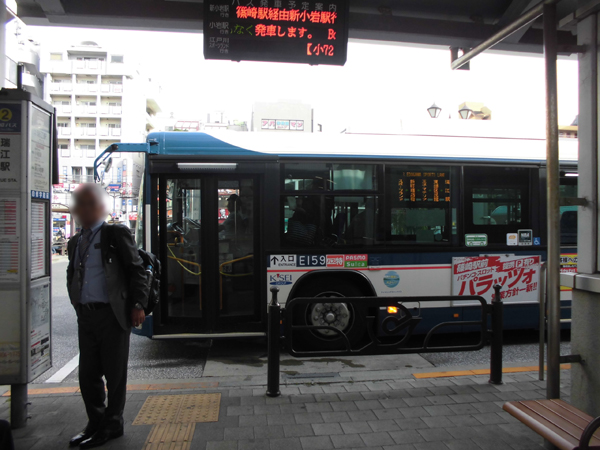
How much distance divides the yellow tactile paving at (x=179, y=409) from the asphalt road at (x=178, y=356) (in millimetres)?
988

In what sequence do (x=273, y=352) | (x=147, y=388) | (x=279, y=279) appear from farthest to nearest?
(x=279, y=279), (x=147, y=388), (x=273, y=352)

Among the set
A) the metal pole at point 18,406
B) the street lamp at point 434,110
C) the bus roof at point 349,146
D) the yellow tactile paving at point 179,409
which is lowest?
the yellow tactile paving at point 179,409

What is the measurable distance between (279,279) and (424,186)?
246 cm

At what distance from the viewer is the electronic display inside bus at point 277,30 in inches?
186

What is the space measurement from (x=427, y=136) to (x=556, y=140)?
10.8 ft

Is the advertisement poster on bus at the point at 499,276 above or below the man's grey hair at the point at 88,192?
below

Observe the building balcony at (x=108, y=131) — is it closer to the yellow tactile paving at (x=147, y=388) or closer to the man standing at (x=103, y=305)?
the yellow tactile paving at (x=147, y=388)

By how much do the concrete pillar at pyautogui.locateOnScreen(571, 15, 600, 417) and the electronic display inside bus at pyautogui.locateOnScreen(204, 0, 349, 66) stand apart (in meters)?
2.48

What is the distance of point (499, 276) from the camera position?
20.9ft

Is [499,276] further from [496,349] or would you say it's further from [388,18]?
[388,18]

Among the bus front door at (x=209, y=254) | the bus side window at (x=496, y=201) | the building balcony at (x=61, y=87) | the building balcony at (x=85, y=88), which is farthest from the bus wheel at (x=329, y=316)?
the building balcony at (x=61, y=87)

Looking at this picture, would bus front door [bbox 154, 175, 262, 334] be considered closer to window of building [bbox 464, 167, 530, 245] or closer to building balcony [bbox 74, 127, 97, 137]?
window of building [bbox 464, 167, 530, 245]

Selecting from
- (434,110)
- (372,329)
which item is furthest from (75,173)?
(372,329)

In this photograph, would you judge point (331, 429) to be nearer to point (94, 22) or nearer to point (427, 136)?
point (427, 136)
